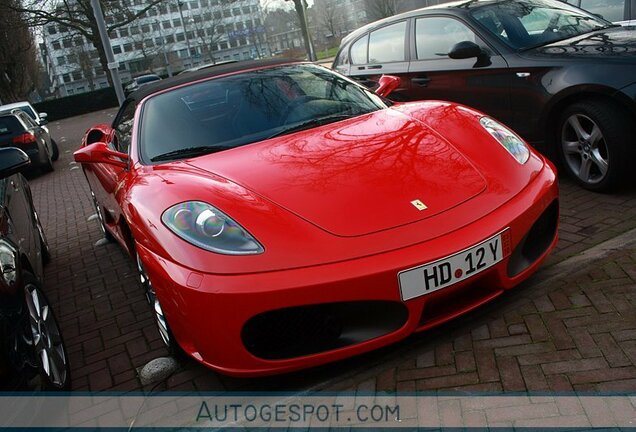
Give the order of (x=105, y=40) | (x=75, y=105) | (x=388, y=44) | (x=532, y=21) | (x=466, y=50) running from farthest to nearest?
1. (x=75, y=105)
2. (x=105, y=40)
3. (x=388, y=44)
4. (x=532, y=21)
5. (x=466, y=50)

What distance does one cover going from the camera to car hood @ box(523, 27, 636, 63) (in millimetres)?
3764

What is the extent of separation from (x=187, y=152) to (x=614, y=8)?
5.28 metres

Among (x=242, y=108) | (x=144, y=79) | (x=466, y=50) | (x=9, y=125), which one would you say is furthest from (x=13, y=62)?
(x=242, y=108)

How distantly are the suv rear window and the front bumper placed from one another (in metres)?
9.95

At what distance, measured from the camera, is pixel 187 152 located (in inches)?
121

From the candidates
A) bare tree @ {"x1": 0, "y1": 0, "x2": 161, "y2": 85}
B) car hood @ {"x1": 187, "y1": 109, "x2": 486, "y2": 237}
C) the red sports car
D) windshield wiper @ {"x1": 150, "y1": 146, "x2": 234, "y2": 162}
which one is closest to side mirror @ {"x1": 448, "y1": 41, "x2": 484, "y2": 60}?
the red sports car

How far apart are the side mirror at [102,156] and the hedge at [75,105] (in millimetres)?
36381

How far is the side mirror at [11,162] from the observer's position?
2950mm

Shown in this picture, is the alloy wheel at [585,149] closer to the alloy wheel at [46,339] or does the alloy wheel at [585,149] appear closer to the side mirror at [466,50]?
the side mirror at [466,50]

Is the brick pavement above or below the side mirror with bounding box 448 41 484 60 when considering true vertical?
below

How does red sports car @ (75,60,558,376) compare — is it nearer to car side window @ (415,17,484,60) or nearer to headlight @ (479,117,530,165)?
headlight @ (479,117,530,165)

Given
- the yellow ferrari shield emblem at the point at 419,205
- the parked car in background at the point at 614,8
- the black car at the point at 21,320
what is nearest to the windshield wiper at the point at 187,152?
the black car at the point at 21,320

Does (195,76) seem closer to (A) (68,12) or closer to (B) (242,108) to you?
(B) (242,108)

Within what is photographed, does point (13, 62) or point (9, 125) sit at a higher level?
point (13, 62)
